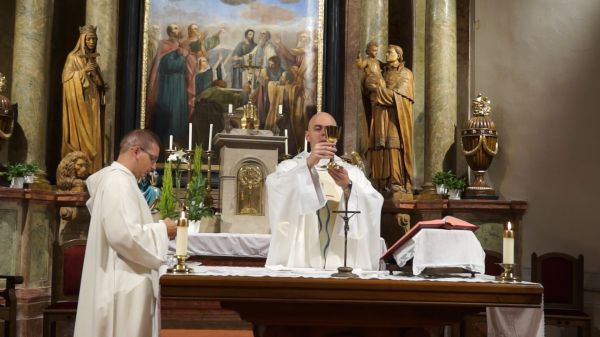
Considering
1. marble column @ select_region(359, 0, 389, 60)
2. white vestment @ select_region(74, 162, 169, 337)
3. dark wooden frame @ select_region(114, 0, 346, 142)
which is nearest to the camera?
white vestment @ select_region(74, 162, 169, 337)

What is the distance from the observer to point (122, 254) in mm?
4461

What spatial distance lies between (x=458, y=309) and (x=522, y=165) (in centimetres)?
572

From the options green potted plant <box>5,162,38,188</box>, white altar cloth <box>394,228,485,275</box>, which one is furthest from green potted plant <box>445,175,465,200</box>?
white altar cloth <box>394,228,485,275</box>

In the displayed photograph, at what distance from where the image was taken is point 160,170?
9.80 metres

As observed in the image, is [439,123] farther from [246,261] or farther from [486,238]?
[246,261]

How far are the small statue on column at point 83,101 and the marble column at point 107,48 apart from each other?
43 cm

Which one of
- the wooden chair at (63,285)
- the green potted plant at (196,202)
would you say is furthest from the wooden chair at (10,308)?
the green potted plant at (196,202)

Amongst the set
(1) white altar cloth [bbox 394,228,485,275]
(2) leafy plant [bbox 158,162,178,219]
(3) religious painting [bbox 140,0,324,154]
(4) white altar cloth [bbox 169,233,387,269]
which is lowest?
(4) white altar cloth [bbox 169,233,387,269]

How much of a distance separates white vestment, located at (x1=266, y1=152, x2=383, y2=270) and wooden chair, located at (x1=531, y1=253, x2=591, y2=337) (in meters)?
2.91

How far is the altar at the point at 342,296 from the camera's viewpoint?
3324 millimetres

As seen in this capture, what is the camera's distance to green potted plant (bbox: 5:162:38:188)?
855 cm

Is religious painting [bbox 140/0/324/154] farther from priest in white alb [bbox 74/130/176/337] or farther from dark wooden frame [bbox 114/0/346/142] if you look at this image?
priest in white alb [bbox 74/130/176/337]

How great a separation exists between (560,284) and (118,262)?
4.61 meters

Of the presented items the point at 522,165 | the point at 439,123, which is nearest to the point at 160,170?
the point at 439,123
